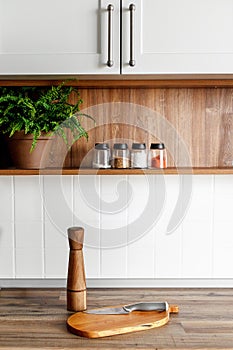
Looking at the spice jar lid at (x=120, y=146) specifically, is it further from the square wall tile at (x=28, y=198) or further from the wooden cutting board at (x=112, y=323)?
the wooden cutting board at (x=112, y=323)

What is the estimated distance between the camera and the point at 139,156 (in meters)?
2.12

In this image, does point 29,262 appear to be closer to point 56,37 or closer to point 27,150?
point 27,150

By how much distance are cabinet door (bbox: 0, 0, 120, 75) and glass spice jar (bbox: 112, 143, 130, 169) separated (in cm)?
36

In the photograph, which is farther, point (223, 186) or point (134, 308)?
point (223, 186)

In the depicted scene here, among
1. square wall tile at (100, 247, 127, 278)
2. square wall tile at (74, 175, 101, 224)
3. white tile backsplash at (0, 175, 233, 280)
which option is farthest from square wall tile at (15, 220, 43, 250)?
square wall tile at (100, 247, 127, 278)

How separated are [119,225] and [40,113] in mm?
571

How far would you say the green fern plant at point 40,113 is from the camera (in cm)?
201

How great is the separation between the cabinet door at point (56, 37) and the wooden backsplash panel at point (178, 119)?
1.27 feet

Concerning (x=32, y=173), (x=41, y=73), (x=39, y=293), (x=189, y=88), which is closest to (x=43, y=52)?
(x=41, y=73)

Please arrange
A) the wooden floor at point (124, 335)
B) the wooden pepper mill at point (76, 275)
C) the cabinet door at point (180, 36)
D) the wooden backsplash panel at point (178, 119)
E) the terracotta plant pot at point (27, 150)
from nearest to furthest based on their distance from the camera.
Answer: the wooden floor at point (124, 335) → the cabinet door at point (180, 36) → the wooden pepper mill at point (76, 275) → the terracotta plant pot at point (27, 150) → the wooden backsplash panel at point (178, 119)

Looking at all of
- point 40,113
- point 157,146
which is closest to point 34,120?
point 40,113

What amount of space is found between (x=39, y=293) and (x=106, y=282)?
0.28m

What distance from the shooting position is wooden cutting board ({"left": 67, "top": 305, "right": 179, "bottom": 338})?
5.68 ft

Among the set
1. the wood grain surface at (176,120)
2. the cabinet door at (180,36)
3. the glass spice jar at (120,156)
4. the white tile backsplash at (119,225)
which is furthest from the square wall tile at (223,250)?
the cabinet door at (180,36)
